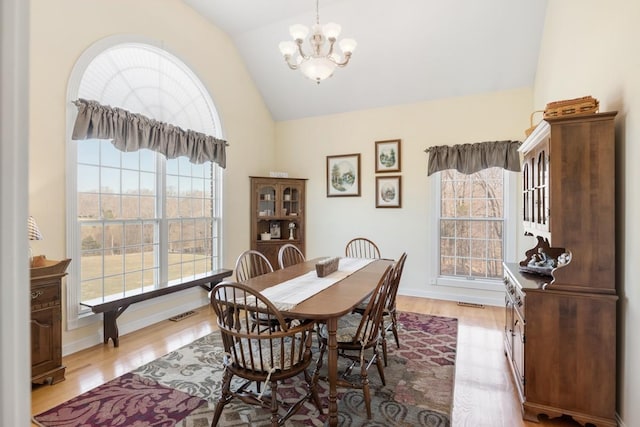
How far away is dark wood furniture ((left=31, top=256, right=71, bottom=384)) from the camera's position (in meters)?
2.49

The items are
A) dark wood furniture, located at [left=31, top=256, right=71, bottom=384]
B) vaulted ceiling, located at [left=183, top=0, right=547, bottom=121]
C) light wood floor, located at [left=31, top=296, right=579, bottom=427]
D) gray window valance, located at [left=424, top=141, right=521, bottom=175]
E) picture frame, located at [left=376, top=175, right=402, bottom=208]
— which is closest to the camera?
light wood floor, located at [left=31, top=296, right=579, bottom=427]

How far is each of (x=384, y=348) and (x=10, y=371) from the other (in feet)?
8.93

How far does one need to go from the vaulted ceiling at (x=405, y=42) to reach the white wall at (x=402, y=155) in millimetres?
262

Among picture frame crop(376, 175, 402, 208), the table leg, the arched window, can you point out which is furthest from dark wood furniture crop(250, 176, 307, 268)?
the table leg

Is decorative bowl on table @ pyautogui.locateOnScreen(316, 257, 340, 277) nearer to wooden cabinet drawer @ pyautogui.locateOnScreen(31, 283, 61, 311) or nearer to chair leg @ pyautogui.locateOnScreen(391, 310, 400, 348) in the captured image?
chair leg @ pyautogui.locateOnScreen(391, 310, 400, 348)

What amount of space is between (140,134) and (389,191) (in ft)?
11.3

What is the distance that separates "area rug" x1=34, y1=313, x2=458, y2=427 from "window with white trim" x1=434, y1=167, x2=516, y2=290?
2017mm

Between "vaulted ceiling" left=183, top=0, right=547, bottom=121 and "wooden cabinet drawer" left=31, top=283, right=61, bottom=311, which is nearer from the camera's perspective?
"wooden cabinet drawer" left=31, top=283, right=61, bottom=311

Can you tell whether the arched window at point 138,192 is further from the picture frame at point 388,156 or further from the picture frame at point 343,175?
the picture frame at point 388,156

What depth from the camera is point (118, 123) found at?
3303 mm

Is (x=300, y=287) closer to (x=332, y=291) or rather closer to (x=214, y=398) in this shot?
(x=332, y=291)

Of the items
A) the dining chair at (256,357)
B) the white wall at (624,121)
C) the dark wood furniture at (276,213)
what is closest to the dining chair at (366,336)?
the dining chair at (256,357)

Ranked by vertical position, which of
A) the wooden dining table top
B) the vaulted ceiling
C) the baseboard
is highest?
the vaulted ceiling

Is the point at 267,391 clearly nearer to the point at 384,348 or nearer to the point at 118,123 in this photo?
the point at 384,348
